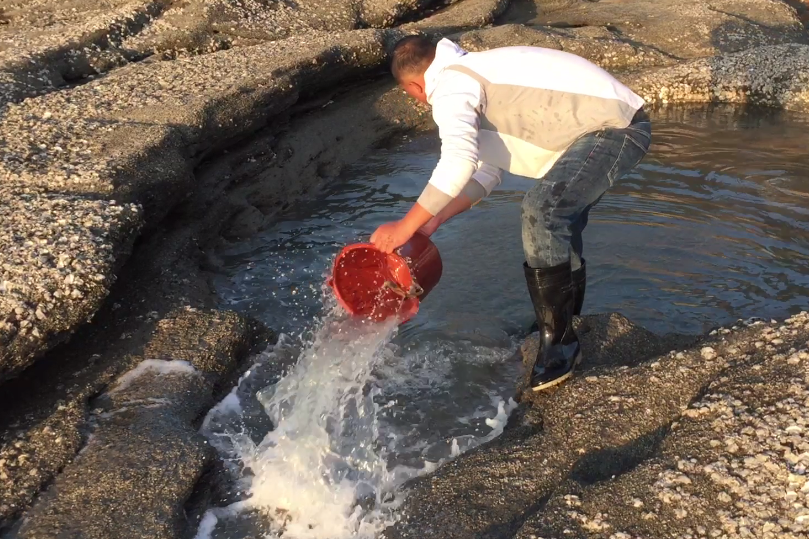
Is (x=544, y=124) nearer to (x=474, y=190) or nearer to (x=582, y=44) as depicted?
(x=474, y=190)

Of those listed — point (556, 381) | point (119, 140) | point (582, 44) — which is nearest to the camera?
point (556, 381)

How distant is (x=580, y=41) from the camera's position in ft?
32.1

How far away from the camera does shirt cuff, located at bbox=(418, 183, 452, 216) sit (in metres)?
3.45

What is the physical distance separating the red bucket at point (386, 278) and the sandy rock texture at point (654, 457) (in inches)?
34.1

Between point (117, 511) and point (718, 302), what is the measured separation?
366 centimetres

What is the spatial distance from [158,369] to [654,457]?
242cm

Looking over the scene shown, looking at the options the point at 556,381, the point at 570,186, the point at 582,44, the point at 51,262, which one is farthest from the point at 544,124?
the point at 582,44

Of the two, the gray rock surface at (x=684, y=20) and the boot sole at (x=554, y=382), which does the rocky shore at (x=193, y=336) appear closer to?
the boot sole at (x=554, y=382)

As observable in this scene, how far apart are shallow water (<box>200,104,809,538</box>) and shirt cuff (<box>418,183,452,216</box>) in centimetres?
116

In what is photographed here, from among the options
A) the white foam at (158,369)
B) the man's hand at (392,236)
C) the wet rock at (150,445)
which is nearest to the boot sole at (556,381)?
the man's hand at (392,236)

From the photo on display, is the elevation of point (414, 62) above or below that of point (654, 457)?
above

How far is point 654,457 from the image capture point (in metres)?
3.13

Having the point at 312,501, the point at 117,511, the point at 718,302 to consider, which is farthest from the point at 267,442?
the point at 718,302

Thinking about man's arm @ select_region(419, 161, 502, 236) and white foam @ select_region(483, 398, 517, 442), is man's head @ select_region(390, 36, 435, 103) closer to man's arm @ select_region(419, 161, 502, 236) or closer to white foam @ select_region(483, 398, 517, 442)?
man's arm @ select_region(419, 161, 502, 236)
